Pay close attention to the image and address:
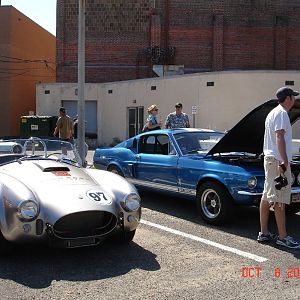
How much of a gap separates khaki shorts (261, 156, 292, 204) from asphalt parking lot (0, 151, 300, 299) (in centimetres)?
57

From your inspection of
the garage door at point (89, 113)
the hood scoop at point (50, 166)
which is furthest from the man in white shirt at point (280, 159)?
the garage door at point (89, 113)

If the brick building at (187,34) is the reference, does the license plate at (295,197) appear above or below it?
below

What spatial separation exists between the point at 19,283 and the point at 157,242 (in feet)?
6.34

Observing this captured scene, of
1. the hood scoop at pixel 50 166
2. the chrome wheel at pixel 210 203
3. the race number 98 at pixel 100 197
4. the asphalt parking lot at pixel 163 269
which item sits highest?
the hood scoop at pixel 50 166

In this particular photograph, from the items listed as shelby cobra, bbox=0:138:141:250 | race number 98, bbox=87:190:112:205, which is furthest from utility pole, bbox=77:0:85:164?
race number 98, bbox=87:190:112:205

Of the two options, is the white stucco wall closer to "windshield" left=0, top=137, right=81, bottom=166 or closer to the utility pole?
the utility pole

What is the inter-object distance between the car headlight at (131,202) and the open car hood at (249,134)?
82.1 inches

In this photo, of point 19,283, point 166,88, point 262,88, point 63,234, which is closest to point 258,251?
point 63,234

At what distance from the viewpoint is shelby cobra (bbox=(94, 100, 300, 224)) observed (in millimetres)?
6246

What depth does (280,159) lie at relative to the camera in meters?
5.41

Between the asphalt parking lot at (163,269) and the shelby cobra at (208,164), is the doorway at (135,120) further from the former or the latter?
the asphalt parking lot at (163,269)

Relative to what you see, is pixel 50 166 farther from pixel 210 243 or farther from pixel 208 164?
pixel 208 164

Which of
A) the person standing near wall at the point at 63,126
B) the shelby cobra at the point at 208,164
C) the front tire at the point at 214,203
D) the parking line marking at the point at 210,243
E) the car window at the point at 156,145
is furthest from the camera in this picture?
the person standing near wall at the point at 63,126

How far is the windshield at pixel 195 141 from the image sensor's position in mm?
7535
